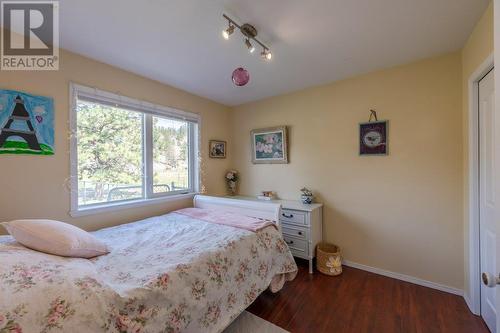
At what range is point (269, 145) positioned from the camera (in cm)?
332

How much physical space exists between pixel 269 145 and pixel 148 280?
2.52 m

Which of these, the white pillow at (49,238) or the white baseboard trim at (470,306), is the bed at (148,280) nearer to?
the white pillow at (49,238)

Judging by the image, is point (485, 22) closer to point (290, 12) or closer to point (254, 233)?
point (290, 12)

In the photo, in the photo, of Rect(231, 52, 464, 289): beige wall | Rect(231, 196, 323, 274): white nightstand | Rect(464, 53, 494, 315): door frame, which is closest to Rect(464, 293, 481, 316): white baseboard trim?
Rect(464, 53, 494, 315): door frame

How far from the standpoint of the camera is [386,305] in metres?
1.91

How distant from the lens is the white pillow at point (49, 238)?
4.12 feet

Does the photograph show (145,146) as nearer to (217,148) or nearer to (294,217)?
(217,148)

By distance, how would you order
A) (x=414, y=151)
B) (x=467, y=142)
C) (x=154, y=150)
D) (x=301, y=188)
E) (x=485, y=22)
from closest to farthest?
(x=485, y=22)
(x=467, y=142)
(x=414, y=151)
(x=154, y=150)
(x=301, y=188)

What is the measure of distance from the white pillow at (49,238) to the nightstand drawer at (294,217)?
1891 mm

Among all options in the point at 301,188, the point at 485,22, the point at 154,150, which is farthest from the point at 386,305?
the point at 154,150

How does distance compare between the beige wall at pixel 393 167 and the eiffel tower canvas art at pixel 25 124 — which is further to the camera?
the beige wall at pixel 393 167

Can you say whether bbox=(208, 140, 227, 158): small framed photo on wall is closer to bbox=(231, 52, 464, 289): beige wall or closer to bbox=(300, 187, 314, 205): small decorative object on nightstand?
bbox=(231, 52, 464, 289): beige wall

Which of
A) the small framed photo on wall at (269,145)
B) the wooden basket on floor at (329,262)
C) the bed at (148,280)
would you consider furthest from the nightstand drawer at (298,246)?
the small framed photo on wall at (269,145)

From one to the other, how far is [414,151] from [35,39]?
375 cm
